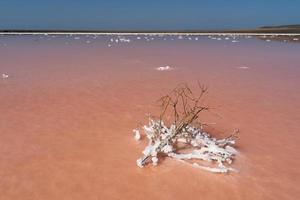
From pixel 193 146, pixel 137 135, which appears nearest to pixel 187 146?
pixel 193 146

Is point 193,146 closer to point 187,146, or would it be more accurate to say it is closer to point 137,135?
point 187,146

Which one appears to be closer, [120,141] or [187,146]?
[187,146]

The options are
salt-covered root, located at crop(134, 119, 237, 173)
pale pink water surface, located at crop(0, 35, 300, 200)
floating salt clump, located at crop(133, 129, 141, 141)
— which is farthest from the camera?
floating salt clump, located at crop(133, 129, 141, 141)

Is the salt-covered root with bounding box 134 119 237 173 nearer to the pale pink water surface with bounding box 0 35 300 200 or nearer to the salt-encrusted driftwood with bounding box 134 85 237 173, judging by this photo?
the salt-encrusted driftwood with bounding box 134 85 237 173

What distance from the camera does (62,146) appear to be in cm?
482

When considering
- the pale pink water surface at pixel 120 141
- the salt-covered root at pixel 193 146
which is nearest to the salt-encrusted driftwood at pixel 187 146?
the salt-covered root at pixel 193 146

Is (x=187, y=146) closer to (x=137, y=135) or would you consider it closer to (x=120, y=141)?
(x=137, y=135)

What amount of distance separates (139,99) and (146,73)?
172 inches

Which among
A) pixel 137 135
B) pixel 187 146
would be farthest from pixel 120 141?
pixel 187 146

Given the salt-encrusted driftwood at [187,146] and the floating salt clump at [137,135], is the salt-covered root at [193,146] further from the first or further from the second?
the floating salt clump at [137,135]

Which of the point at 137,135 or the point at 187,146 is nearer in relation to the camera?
the point at 187,146

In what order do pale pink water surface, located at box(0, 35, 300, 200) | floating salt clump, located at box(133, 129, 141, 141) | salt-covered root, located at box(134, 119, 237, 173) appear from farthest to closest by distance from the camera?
floating salt clump, located at box(133, 129, 141, 141) → salt-covered root, located at box(134, 119, 237, 173) → pale pink water surface, located at box(0, 35, 300, 200)

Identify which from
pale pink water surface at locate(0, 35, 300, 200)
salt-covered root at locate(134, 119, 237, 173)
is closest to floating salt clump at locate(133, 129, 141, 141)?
pale pink water surface at locate(0, 35, 300, 200)

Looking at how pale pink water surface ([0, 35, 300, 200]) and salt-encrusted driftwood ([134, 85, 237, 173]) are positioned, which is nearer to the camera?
pale pink water surface ([0, 35, 300, 200])
